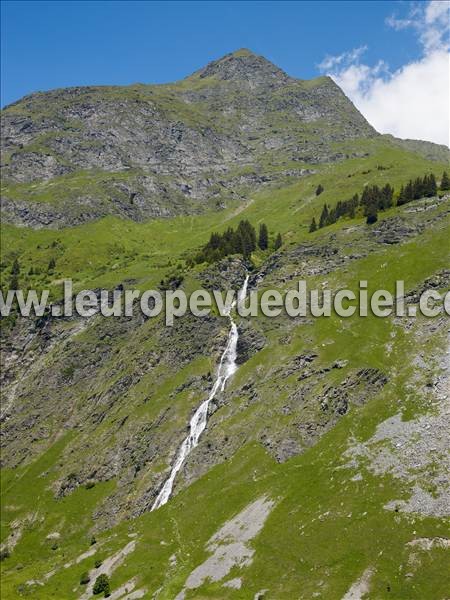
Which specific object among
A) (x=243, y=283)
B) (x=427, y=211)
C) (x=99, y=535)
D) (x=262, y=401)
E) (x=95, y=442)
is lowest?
(x=99, y=535)

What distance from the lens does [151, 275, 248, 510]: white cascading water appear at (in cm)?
9675

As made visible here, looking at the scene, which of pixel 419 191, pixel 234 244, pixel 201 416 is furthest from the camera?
pixel 234 244

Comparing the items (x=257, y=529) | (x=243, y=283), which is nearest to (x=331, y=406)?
(x=257, y=529)

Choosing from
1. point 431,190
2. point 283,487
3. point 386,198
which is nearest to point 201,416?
point 283,487

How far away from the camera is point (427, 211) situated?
143250 mm

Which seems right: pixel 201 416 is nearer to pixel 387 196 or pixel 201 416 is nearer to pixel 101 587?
pixel 101 587

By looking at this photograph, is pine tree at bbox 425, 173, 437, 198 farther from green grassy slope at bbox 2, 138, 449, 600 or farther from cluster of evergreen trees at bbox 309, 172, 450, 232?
green grassy slope at bbox 2, 138, 449, 600

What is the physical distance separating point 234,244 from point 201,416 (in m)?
76.6

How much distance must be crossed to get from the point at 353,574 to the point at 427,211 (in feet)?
346

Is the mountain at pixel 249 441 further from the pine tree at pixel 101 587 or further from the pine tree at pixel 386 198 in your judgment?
the pine tree at pixel 386 198

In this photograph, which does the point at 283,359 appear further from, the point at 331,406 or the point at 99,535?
the point at 99,535

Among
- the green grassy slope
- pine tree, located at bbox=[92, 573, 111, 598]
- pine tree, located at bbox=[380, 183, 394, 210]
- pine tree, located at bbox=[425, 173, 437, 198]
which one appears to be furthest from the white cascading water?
pine tree, located at bbox=[425, 173, 437, 198]

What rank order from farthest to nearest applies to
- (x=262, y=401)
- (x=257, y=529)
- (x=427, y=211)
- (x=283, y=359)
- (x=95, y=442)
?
(x=427, y=211) → (x=95, y=442) → (x=283, y=359) → (x=262, y=401) → (x=257, y=529)

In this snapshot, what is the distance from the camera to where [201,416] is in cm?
10888
